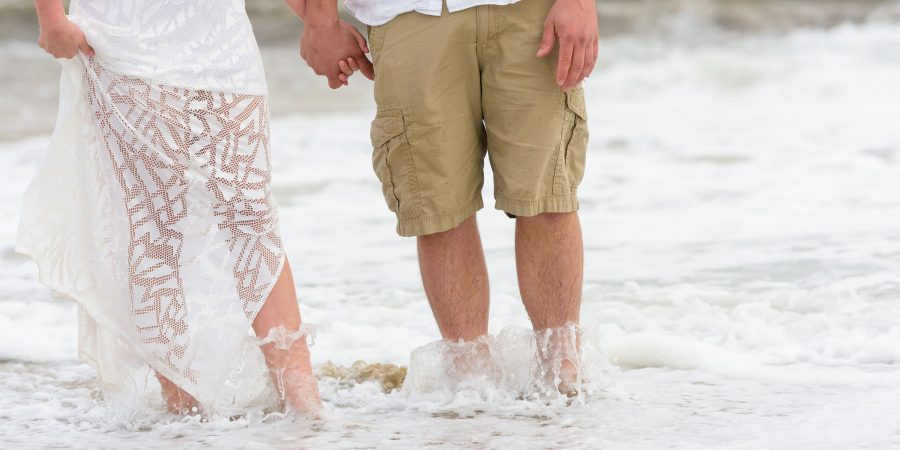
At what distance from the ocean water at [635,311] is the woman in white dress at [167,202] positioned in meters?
0.18

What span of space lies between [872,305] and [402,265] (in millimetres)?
1721

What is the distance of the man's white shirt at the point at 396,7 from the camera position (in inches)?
105

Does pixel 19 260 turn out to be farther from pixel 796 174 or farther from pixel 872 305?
pixel 796 174

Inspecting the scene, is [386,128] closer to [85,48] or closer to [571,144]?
[571,144]

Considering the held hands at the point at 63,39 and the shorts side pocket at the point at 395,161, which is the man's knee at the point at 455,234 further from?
the held hands at the point at 63,39

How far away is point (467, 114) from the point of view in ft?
9.02

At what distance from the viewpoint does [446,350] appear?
115 inches

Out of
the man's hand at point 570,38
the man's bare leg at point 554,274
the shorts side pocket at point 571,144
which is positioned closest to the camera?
the man's hand at point 570,38

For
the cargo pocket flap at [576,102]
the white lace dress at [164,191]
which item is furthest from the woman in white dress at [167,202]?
the cargo pocket flap at [576,102]

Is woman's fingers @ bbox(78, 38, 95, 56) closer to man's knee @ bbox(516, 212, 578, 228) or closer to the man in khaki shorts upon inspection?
the man in khaki shorts

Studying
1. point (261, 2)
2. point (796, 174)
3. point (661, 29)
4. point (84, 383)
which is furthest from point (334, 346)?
point (261, 2)

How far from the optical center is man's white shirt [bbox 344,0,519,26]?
266 centimetres

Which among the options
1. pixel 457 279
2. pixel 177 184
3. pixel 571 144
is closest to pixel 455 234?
pixel 457 279

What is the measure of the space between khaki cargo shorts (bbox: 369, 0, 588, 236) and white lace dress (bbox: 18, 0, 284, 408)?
0.99 ft
